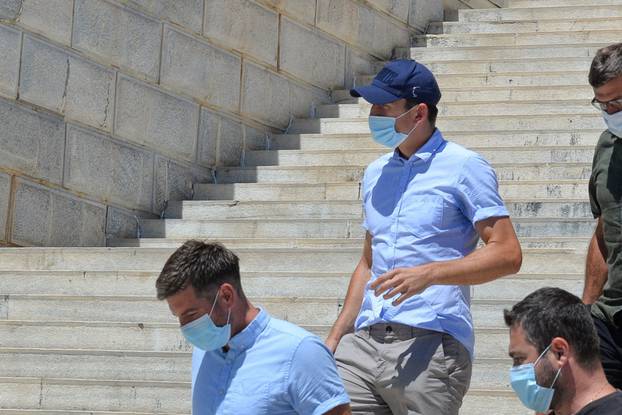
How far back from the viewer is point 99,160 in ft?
33.5

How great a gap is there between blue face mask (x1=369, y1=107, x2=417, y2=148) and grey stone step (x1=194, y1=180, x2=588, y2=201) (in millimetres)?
4520

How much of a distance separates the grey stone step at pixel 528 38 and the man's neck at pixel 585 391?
28.5 feet

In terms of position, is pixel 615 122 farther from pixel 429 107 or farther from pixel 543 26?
pixel 543 26

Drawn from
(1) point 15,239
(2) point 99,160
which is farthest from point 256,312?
(2) point 99,160

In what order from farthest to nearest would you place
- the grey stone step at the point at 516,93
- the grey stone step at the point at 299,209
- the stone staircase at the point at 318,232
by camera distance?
→ the grey stone step at the point at 516,93 → the grey stone step at the point at 299,209 → the stone staircase at the point at 318,232

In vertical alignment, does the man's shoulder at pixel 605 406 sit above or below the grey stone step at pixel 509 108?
below

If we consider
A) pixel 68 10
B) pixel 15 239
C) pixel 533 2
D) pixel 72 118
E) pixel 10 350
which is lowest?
pixel 10 350

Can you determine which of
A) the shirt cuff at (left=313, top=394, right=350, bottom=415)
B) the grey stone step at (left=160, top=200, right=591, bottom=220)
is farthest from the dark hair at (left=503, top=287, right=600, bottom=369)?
the grey stone step at (left=160, top=200, right=591, bottom=220)

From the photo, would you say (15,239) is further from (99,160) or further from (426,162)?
(426,162)

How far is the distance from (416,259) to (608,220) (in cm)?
64

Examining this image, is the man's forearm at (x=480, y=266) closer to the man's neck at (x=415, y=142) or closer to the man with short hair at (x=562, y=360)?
the man's neck at (x=415, y=142)

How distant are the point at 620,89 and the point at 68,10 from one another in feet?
19.5

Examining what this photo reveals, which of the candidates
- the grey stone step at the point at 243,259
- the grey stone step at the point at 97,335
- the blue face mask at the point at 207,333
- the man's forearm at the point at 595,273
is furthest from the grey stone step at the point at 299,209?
the blue face mask at the point at 207,333

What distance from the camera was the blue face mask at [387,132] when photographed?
4887mm
